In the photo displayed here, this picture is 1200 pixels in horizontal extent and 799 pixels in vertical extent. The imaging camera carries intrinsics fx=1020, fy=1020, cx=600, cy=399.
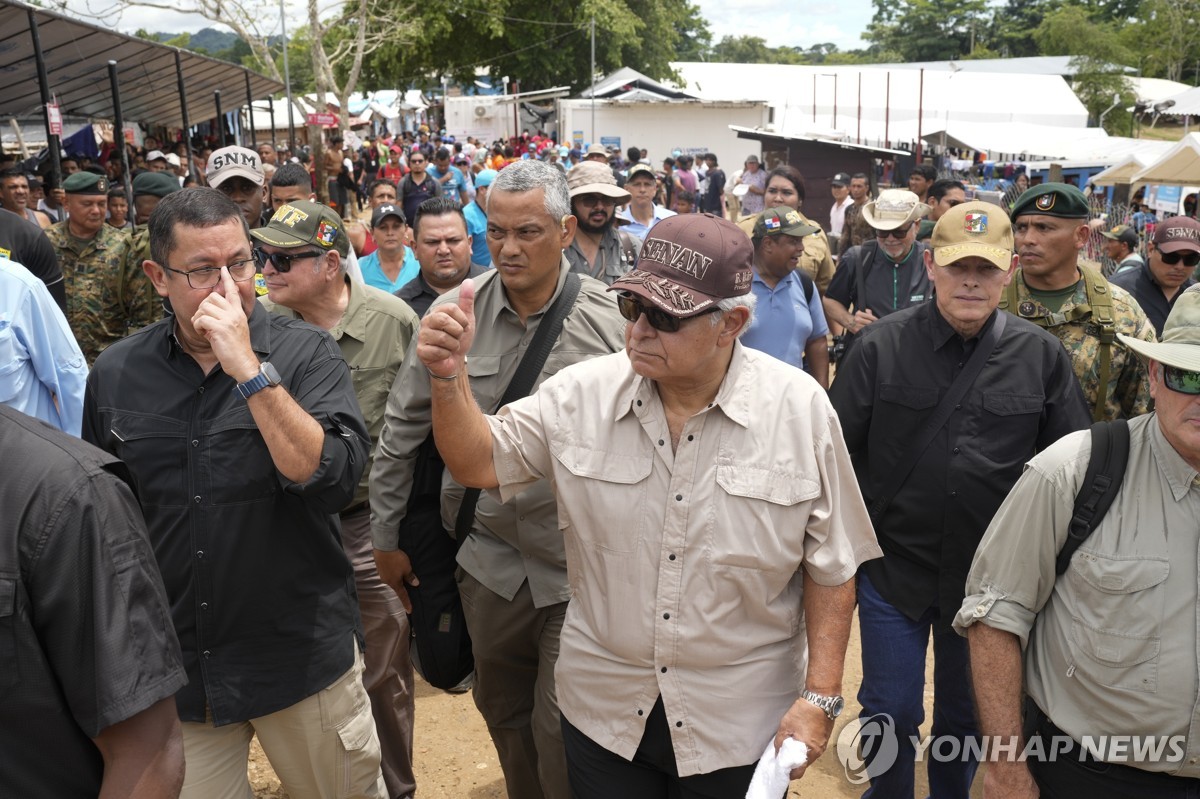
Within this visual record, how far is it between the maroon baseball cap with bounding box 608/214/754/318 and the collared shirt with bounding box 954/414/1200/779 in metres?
0.88

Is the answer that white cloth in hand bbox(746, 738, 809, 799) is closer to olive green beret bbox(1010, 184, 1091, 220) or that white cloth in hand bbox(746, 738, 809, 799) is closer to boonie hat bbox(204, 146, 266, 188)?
olive green beret bbox(1010, 184, 1091, 220)

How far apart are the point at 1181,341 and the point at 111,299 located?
19.4 feet

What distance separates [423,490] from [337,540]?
0.54 m

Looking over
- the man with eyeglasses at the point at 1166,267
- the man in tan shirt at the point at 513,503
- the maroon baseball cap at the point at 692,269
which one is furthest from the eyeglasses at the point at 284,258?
the man with eyeglasses at the point at 1166,267

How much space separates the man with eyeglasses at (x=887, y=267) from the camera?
21.4 ft

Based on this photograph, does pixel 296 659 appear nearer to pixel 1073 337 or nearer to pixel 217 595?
pixel 217 595

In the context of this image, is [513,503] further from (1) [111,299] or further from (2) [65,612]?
(1) [111,299]

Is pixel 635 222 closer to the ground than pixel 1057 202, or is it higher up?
closer to the ground

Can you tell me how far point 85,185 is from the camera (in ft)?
22.1

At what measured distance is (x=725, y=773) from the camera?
8.52 ft

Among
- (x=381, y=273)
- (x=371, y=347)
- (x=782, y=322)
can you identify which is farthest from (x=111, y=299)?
(x=782, y=322)

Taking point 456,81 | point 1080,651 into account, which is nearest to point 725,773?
point 1080,651

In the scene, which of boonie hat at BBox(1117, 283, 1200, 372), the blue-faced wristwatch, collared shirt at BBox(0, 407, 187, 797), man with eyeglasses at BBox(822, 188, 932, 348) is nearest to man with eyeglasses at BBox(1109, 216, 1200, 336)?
man with eyeglasses at BBox(822, 188, 932, 348)

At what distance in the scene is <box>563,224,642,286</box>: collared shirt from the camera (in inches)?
240
